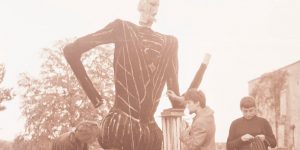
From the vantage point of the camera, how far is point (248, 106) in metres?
5.38

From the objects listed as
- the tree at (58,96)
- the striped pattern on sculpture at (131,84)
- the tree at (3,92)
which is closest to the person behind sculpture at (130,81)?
the striped pattern on sculpture at (131,84)

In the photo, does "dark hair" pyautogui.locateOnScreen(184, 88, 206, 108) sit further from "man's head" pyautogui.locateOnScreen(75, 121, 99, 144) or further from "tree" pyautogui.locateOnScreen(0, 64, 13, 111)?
"tree" pyautogui.locateOnScreen(0, 64, 13, 111)

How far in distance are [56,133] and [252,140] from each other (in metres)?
14.5

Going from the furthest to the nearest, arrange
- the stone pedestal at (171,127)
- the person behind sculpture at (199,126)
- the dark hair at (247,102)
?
1. the stone pedestal at (171,127)
2. the dark hair at (247,102)
3. the person behind sculpture at (199,126)

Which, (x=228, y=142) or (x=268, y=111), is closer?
(x=228, y=142)

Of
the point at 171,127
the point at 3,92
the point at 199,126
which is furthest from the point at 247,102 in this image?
the point at 3,92

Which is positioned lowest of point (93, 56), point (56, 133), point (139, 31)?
point (56, 133)

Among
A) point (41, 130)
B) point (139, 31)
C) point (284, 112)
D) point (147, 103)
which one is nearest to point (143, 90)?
point (147, 103)

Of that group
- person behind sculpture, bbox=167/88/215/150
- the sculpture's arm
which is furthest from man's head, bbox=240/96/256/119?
the sculpture's arm

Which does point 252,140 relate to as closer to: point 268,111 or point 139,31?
point 139,31

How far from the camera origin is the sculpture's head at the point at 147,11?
5.42 metres

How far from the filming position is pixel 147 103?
518cm

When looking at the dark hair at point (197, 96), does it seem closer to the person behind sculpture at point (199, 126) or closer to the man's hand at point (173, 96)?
the person behind sculpture at point (199, 126)

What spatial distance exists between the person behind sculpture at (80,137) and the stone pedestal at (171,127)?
0.98 m
